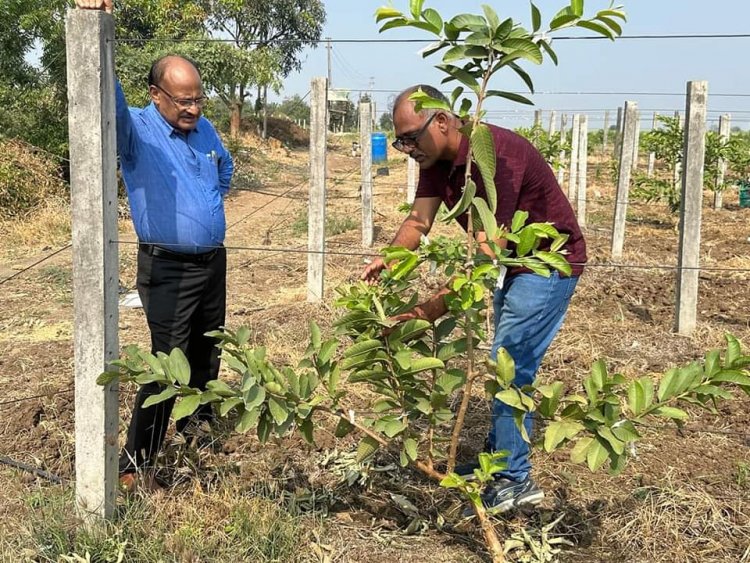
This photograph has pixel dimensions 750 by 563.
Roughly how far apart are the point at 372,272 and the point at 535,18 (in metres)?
1.02

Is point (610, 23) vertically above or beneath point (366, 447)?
above

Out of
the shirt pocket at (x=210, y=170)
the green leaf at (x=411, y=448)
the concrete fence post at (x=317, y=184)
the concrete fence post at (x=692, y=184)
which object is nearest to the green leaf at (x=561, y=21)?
the green leaf at (x=411, y=448)

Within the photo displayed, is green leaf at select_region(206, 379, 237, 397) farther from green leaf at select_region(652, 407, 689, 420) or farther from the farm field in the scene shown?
green leaf at select_region(652, 407, 689, 420)

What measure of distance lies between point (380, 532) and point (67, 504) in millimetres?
1140

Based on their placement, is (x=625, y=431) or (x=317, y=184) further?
(x=317, y=184)

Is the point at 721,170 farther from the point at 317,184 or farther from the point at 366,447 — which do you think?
the point at 366,447

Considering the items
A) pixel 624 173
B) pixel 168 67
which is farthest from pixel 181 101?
pixel 624 173

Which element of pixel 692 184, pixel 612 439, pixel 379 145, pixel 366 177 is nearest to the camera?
pixel 612 439

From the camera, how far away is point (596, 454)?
6.46 ft

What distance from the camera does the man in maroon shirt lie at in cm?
229

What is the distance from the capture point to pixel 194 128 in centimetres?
294

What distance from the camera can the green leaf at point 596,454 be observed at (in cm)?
194

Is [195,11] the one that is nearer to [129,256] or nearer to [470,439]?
[129,256]

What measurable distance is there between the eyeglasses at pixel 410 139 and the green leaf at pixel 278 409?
89cm
